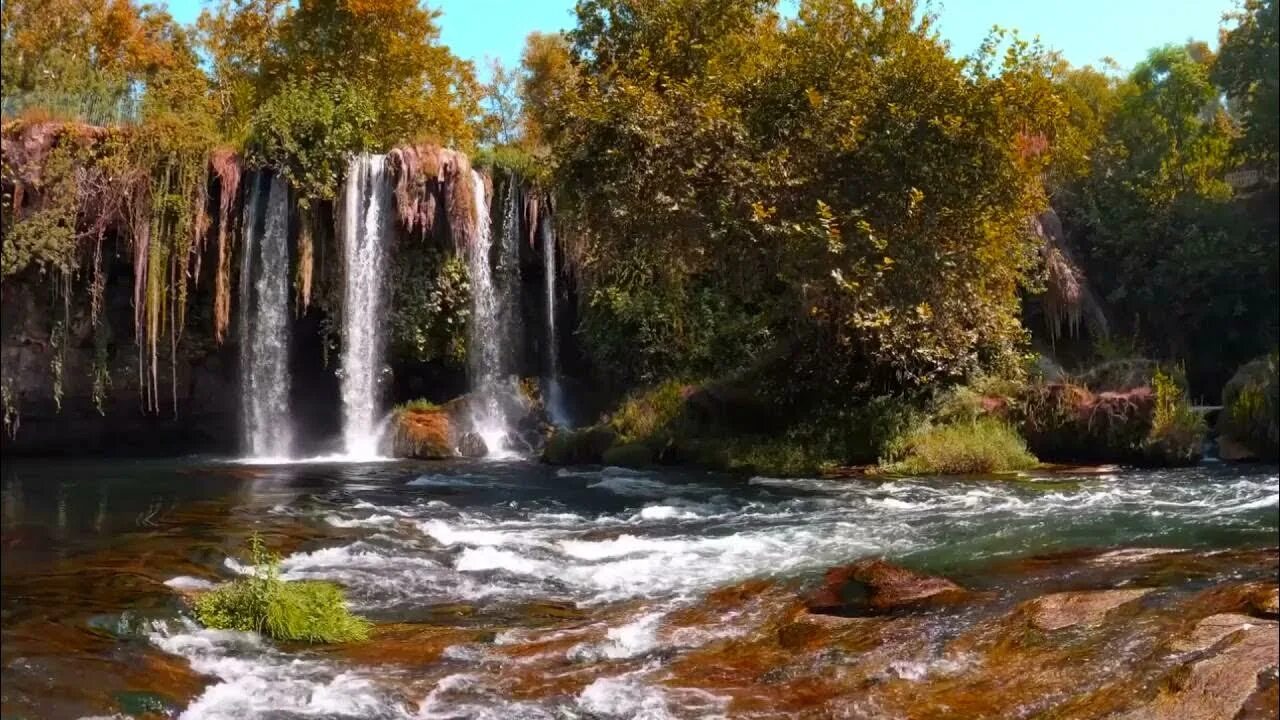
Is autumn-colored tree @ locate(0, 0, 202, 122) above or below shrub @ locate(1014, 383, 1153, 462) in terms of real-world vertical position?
above

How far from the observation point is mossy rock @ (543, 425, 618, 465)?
711 inches

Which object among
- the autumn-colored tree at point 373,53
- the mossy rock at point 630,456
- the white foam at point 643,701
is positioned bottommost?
the white foam at point 643,701

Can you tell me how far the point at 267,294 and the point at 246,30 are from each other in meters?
13.9

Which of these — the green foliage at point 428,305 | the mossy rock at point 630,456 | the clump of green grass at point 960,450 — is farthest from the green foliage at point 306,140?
the clump of green grass at point 960,450

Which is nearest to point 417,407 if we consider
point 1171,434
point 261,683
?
point 1171,434

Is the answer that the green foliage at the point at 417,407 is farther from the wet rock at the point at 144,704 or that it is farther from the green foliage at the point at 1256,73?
the green foliage at the point at 1256,73

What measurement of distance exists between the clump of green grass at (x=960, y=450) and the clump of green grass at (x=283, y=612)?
10.3 metres

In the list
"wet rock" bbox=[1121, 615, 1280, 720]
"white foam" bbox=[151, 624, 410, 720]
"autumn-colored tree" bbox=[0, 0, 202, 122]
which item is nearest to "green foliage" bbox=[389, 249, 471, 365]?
"autumn-colored tree" bbox=[0, 0, 202, 122]

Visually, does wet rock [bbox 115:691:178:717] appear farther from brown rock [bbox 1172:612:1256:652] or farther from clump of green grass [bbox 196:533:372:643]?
brown rock [bbox 1172:612:1256:652]

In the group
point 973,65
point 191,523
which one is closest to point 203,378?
point 191,523

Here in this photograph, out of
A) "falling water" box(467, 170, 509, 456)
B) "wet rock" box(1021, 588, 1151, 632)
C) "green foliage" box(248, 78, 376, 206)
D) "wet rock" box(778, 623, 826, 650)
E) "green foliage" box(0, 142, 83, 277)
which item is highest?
"green foliage" box(248, 78, 376, 206)

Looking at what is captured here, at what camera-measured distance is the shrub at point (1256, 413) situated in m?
15.4

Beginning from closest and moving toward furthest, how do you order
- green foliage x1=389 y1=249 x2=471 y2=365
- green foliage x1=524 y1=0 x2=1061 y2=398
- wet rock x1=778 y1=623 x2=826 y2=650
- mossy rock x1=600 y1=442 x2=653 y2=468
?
wet rock x1=778 y1=623 x2=826 y2=650 < green foliage x1=524 y1=0 x2=1061 y2=398 < mossy rock x1=600 y1=442 x2=653 y2=468 < green foliage x1=389 y1=249 x2=471 y2=365

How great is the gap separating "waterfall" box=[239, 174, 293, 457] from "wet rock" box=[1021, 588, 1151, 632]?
660 inches
